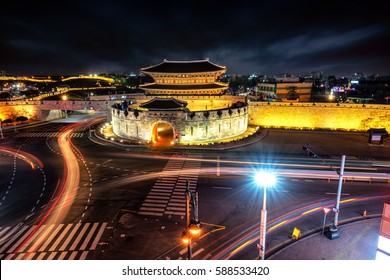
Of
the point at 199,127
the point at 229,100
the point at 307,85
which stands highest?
the point at 307,85

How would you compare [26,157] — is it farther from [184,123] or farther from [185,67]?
[185,67]

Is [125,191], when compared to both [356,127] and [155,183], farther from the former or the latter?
[356,127]

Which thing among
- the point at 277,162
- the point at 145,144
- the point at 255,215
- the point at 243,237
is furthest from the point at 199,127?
the point at 243,237

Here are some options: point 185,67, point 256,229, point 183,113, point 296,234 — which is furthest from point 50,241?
point 185,67

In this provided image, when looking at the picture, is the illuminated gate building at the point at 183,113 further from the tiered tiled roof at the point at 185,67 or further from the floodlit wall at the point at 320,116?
the floodlit wall at the point at 320,116

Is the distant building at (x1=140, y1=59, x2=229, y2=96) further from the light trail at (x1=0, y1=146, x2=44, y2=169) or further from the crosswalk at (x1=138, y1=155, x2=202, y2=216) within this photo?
the light trail at (x1=0, y1=146, x2=44, y2=169)

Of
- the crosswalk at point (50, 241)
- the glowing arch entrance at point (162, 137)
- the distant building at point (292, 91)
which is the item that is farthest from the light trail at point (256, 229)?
the distant building at point (292, 91)
